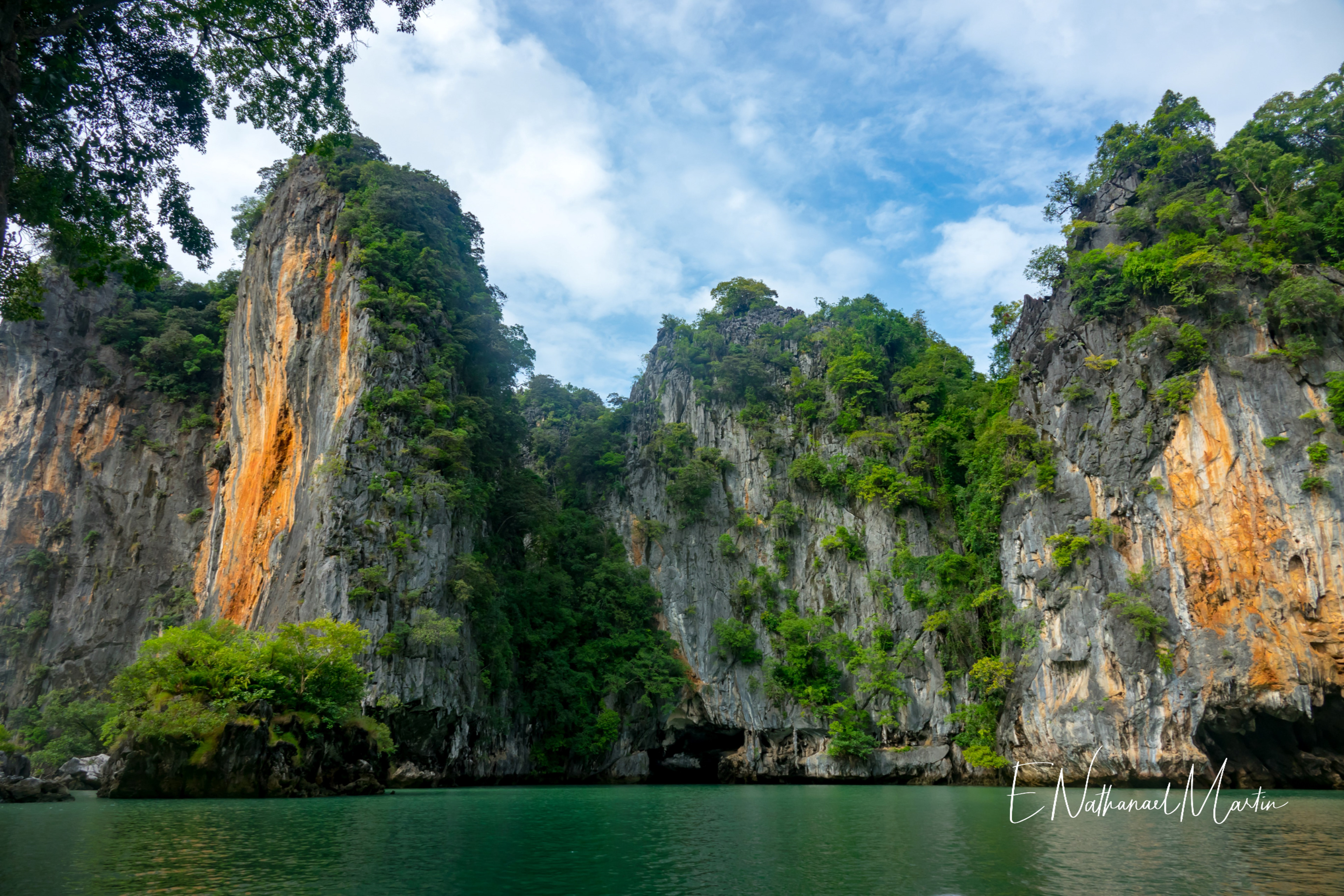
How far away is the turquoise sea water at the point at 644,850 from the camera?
7.32 metres

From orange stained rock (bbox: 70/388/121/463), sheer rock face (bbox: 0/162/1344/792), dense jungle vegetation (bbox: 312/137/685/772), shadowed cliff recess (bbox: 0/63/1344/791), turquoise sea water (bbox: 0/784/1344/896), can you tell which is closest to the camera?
turquoise sea water (bbox: 0/784/1344/896)

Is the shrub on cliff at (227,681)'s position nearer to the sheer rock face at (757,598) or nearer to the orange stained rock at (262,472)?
the orange stained rock at (262,472)

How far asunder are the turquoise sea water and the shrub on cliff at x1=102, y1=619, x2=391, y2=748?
1934mm

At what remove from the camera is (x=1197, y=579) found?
23.6 metres

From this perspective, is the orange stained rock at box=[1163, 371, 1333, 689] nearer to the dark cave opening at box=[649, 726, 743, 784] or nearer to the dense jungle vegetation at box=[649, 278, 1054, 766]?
the dense jungle vegetation at box=[649, 278, 1054, 766]

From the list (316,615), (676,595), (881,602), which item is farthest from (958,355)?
(316,615)

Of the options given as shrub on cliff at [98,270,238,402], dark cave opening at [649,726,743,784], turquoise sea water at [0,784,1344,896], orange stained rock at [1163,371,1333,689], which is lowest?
dark cave opening at [649,726,743,784]

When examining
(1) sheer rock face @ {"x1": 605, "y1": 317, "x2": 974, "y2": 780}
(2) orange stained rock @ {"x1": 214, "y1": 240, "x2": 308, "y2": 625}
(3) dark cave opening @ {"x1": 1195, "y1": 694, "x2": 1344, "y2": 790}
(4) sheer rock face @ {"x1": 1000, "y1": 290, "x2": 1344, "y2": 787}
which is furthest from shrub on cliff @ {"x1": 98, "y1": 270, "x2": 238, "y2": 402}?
(3) dark cave opening @ {"x1": 1195, "y1": 694, "x2": 1344, "y2": 790}

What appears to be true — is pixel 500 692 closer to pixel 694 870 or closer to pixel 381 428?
pixel 381 428

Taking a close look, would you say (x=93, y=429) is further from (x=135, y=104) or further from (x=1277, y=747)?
(x=1277, y=747)

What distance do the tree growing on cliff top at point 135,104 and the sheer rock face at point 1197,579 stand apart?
1026 inches

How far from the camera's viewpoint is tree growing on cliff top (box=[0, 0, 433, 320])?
337 inches

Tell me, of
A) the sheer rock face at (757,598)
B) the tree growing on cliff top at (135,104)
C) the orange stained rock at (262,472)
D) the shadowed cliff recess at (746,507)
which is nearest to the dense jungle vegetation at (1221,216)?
the shadowed cliff recess at (746,507)

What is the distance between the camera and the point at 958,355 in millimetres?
40406
